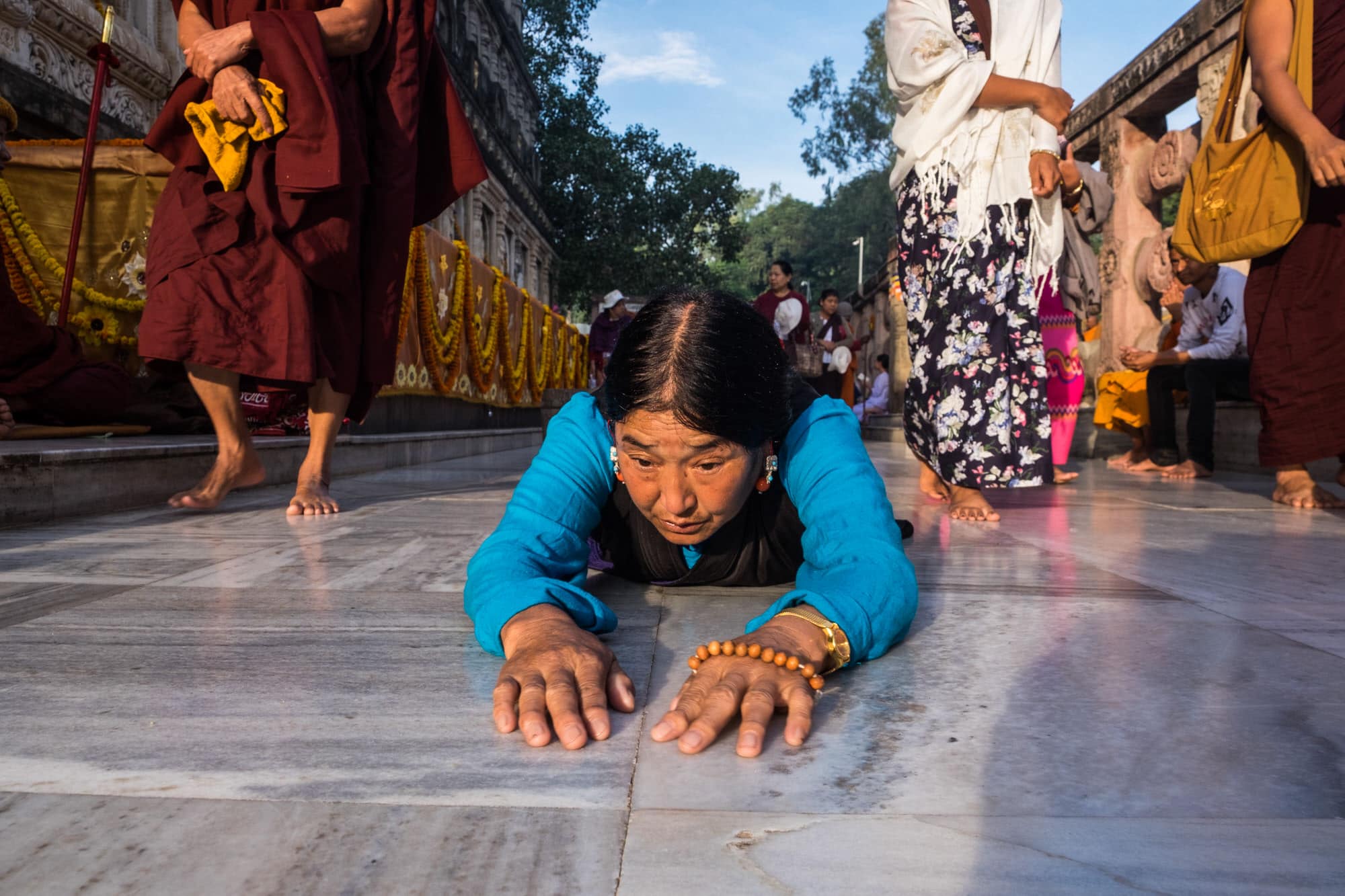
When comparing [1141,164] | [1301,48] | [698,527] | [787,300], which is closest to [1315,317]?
[1301,48]

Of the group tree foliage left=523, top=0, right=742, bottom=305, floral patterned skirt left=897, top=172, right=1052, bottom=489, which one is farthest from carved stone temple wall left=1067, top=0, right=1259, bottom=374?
tree foliage left=523, top=0, right=742, bottom=305

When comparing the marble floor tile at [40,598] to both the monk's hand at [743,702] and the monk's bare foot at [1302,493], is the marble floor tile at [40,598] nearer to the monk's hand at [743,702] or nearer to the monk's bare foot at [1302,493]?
the monk's hand at [743,702]

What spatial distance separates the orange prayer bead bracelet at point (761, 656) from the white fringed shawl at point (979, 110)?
2707 mm

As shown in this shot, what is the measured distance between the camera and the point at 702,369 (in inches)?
62.4

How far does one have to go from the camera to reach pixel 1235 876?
0.85 m

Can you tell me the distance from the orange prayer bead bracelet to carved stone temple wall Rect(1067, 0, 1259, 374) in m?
8.61

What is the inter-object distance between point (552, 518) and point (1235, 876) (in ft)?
3.89

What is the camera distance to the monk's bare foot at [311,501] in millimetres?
3520

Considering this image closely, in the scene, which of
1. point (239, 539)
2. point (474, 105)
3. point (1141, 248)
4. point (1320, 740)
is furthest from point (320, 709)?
point (474, 105)

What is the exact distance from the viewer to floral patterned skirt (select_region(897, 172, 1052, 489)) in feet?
11.9

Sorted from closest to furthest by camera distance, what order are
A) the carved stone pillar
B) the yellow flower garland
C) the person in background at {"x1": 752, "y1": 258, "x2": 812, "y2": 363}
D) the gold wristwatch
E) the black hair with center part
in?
the gold wristwatch, the black hair with center part, the yellow flower garland, the carved stone pillar, the person in background at {"x1": 752, "y1": 258, "x2": 812, "y2": 363}

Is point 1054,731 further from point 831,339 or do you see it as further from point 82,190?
point 831,339

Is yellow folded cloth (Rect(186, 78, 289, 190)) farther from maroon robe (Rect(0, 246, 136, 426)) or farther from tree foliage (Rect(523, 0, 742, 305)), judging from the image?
tree foliage (Rect(523, 0, 742, 305))

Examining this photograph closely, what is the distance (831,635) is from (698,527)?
0.35 m
